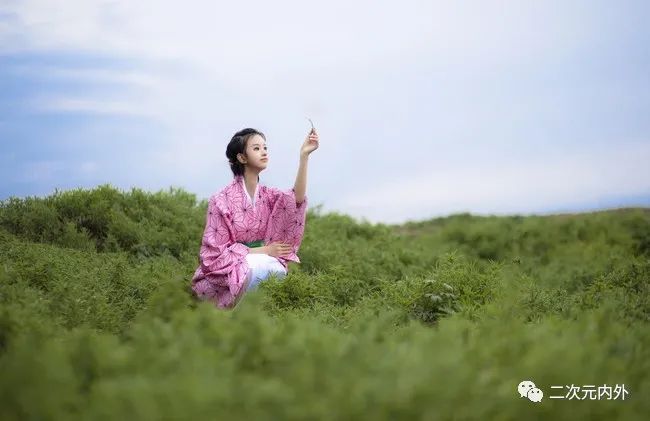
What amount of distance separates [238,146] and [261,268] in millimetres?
1491

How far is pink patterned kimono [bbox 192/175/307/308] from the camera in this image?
7.94 metres

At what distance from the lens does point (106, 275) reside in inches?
350

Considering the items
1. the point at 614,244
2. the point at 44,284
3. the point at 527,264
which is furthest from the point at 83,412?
the point at 614,244

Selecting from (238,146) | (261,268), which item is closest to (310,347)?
(261,268)

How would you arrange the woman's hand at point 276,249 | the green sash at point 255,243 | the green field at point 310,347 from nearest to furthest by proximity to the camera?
the green field at point 310,347, the woman's hand at point 276,249, the green sash at point 255,243

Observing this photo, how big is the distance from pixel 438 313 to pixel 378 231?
10214 millimetres

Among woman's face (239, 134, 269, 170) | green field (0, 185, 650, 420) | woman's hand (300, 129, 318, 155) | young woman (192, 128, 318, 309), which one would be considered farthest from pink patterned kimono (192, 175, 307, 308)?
woman's hand (300, 129, 318, 155)

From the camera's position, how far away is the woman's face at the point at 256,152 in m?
8.23

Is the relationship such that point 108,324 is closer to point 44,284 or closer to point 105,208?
point 44,284

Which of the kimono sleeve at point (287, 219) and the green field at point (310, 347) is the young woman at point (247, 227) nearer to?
the kimono sleeve at point (287, 219)

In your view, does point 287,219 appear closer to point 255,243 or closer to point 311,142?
point 255,243

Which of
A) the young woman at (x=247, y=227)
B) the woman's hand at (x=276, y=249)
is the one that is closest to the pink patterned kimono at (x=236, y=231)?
the young woman at (x=247, y=227)

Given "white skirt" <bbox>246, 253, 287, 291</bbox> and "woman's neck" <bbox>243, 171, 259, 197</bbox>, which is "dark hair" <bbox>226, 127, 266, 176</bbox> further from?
"white skirt" <bbox>246, 253, 287, 291</bbox>

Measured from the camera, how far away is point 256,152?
27.0 ft
